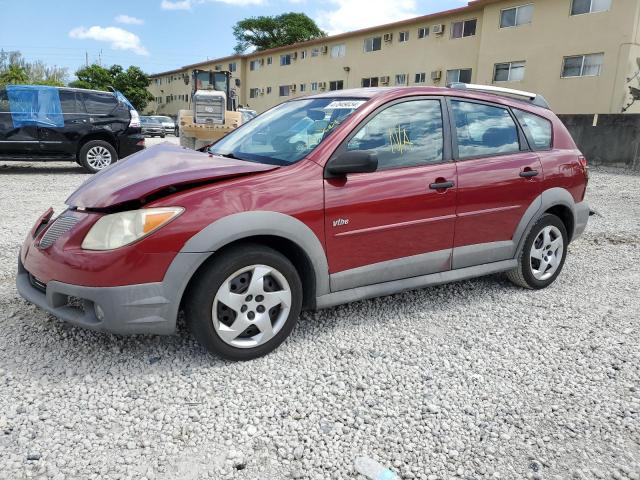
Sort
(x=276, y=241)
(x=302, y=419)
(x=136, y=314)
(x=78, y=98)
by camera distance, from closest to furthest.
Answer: (x=302, y=419)
(x=136, y=314)
(x=276, y=241)
(x=78, y=98)

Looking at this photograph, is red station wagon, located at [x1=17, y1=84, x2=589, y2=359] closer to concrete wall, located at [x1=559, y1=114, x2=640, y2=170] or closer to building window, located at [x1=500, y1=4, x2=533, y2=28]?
concrete wall, located at [x1=559, y1=114, x2=640, y2=170]

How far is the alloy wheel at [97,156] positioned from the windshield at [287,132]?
7.90m

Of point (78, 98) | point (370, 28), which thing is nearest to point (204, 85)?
point (78, 98)

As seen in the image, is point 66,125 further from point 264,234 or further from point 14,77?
point 14,77

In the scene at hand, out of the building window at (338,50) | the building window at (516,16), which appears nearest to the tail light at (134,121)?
the building window at (516,16)

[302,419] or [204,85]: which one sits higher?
[204,85]

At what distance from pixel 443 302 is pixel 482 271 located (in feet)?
1.31

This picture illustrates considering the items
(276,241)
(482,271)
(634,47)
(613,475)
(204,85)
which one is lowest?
(613,475)

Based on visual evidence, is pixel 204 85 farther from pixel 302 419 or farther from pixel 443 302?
pixel 302 419

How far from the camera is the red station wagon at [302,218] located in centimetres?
262

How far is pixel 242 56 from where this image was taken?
43.7 metres

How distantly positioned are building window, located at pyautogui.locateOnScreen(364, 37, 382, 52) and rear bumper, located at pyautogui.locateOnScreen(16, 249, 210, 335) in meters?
30.4

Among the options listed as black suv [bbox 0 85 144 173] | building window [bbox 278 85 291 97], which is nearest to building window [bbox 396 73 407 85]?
building window [bbox 278 85 291 97]

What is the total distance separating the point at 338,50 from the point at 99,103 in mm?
25601
